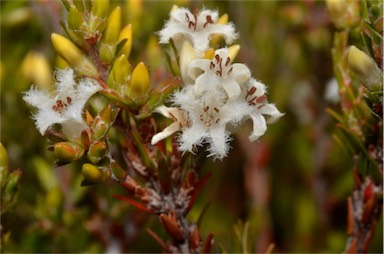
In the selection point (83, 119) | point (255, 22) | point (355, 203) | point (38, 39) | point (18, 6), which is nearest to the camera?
point (83, 119)

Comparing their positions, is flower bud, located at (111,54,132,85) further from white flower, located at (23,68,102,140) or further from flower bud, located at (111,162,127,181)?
flower bud, located at (111,162,127,181)

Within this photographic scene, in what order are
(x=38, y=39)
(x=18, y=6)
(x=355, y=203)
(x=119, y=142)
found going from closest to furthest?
(x=119, y=142)
(x=355, y=203)
(x=18, y=6)
(x=38, y=39)

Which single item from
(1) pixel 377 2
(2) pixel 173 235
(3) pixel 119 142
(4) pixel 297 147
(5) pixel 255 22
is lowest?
(4) pixel 297 147

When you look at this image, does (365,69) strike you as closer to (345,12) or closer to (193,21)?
(345,12)

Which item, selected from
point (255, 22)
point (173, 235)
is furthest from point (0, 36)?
point (173, 235)

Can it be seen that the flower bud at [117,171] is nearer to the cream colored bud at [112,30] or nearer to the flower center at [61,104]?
the flower center at [61,104]

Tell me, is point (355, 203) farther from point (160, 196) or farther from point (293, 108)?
point (293, 108)

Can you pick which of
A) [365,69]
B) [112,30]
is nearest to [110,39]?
[112,30]
